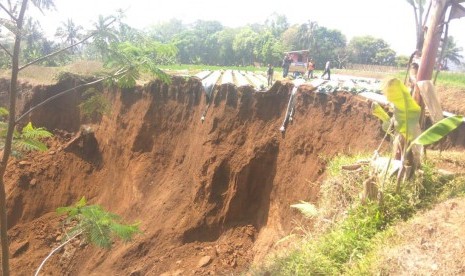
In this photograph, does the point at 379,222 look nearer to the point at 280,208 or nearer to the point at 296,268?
the point at 296,268

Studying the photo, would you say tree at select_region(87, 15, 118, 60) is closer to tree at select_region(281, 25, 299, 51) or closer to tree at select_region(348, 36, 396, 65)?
tree at select_region(281, 25, 299, 51)

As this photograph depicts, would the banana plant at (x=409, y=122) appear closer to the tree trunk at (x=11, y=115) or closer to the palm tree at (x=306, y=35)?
the tree trunk at (x=11, y=115)

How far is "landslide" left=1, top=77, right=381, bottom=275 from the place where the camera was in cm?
748

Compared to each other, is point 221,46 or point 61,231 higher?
point 221,46

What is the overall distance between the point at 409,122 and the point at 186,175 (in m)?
5.89

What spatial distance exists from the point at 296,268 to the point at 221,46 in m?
40.6

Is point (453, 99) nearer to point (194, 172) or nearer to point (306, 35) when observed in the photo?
point (194, 172)

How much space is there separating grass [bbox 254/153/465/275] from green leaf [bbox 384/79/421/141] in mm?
614

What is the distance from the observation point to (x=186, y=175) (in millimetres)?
9195

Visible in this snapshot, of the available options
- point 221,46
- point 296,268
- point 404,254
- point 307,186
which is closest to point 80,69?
point 307,186

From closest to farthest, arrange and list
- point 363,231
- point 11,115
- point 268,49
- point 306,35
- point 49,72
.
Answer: point 11,115, point 363,231, point 49,72, point 268,49, point 306,35

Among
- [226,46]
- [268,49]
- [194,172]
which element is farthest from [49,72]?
[226,46]

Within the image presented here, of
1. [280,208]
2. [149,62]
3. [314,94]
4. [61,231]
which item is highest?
[149,62]

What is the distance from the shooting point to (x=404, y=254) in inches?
139
